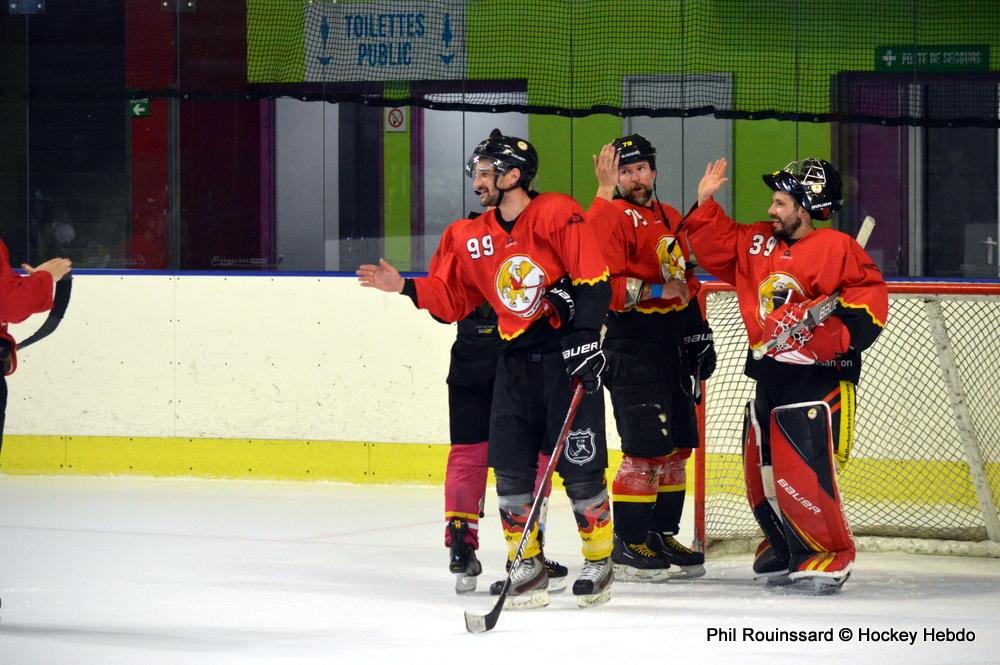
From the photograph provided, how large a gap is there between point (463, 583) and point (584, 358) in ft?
2.73

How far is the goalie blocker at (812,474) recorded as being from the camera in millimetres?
4512

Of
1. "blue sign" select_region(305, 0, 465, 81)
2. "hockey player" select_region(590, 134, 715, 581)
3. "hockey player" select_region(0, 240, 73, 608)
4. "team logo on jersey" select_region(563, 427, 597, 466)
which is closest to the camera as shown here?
"team logo on jersey" select_region(563, 427, 597, 466)

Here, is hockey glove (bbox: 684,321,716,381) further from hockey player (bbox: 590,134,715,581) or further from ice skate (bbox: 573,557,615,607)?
ice skate (bbox: 573,557,615,607)

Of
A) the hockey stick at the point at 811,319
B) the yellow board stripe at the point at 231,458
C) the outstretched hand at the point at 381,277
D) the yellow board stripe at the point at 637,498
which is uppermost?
the outstretched hand at the point at 381,277

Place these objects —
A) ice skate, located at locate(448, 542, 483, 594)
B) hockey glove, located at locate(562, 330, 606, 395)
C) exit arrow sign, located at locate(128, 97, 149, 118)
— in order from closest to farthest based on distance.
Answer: hockey glove, located at locate(562, 330, 606, 395), ice skate, located at locate(448, 542, 483, 594), exit arrow sign, located at locate(128, 97, 149, 118)

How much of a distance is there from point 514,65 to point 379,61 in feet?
1.85

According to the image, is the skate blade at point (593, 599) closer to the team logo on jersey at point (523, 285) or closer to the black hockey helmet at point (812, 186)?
the team logo on jersey at point (523, 285)

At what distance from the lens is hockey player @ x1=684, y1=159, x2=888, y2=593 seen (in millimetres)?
4453

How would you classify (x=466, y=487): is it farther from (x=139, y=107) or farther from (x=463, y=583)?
(x=139, y=107)

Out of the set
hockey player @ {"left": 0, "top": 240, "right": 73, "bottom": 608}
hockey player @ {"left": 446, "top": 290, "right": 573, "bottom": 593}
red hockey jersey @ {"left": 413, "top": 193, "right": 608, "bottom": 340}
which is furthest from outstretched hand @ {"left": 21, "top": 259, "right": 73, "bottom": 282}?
hockey player @ {"left": 446, "top": 290, "right": 573, "bottom": 593}

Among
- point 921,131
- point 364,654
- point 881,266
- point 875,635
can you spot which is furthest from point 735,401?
point 364,654

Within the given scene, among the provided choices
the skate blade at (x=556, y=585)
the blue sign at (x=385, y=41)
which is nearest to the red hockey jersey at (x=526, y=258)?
the skate blade at (x=556, y=585)

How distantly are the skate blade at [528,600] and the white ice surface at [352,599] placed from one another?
5cm

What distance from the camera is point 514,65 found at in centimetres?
692
